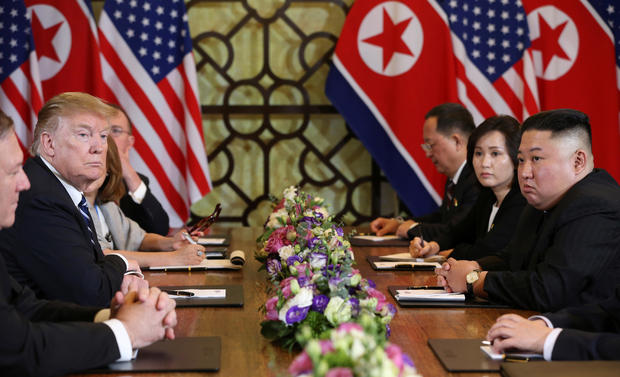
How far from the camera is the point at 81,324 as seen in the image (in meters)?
1.85

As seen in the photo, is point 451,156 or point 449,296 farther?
point 451,156

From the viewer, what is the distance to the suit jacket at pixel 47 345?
166 cm

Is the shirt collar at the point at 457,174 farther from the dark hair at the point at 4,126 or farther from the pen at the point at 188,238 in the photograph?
the dark hair at the point at 4,126

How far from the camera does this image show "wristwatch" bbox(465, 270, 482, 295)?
8.65ft

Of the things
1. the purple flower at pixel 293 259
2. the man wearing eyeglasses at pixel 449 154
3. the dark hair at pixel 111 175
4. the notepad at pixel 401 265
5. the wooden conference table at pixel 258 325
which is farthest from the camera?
the man wearing eyeglasses at pixel 449 154

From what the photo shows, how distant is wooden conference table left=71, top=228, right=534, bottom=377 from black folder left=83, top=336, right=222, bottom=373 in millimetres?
25

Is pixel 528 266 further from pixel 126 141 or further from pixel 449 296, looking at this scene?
pixel 126 141

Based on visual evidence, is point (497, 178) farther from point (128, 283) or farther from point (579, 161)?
point (128, 283)

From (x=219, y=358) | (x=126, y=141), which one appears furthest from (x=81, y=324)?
(x=126, y=141)

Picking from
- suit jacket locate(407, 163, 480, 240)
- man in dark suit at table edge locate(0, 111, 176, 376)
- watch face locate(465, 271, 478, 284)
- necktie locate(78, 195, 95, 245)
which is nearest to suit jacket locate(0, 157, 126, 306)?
necktie locate(78, 195, 95, 245)

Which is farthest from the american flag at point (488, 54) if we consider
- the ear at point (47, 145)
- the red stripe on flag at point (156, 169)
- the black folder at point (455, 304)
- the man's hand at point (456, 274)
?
the ear at point (47, 145)

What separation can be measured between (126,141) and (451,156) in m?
2.11

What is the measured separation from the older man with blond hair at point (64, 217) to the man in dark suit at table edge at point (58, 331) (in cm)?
45

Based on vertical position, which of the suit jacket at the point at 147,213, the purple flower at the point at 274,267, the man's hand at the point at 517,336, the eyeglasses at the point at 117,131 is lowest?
the suit jacket at the point at 147,213
